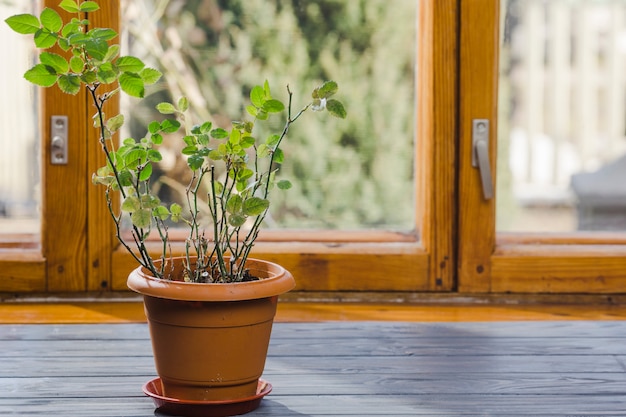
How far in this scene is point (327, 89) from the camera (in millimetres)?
1498

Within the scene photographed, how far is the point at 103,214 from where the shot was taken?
7.43ft

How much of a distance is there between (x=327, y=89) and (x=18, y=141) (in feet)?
3.79

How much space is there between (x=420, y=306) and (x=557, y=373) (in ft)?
1.98

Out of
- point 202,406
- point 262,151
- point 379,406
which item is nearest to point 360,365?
point 379,406

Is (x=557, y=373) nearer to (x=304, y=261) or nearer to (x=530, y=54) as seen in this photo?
(x=304, y=261)

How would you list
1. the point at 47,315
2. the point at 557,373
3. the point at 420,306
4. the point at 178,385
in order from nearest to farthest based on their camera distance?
the point at 178,385 < the point at 557,373 < the point at 47,315 < the point at 420,306

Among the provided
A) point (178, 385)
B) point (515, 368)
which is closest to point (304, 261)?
point (515, 368)

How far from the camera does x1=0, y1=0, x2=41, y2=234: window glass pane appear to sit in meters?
2.33

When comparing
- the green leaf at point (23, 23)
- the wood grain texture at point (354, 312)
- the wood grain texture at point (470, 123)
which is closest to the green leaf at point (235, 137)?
the green leaf at point (23, 23)

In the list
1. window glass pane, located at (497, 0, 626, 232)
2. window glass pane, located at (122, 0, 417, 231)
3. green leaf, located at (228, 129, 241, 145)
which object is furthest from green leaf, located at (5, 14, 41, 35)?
window glass pane, located at (497, 0, 626, 232)

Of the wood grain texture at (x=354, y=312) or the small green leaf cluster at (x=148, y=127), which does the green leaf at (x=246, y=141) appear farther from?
the wood grain texture at (x=354, y=312)

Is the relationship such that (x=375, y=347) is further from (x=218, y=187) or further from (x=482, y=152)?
(x=482, y=152)

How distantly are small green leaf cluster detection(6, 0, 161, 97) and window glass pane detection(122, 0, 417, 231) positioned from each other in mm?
906

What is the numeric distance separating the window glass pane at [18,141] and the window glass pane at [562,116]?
1205 mm
